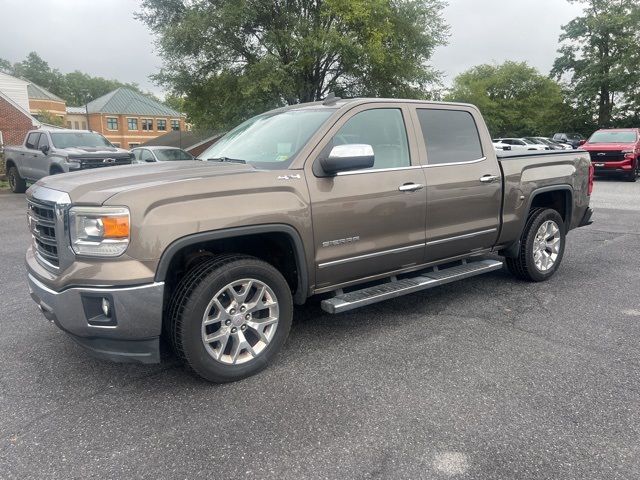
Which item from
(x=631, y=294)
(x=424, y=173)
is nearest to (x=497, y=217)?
(x=424, y=173)

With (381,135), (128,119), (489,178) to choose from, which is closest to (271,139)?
(381,135)

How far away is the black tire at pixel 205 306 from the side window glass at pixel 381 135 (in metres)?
1.23

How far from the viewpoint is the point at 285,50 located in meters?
21.5

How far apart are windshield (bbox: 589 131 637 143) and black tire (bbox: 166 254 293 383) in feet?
63.0

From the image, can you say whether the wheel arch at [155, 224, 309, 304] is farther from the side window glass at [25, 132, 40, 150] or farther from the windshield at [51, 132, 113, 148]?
the side window glass at [25, 132, 40, 150]

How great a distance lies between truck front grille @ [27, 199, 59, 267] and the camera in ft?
10.0

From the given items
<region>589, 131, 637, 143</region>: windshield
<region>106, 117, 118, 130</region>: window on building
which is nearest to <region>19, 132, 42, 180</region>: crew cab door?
<region>589, 131, 637, 143</region>: windshield

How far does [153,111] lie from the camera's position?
7725cm

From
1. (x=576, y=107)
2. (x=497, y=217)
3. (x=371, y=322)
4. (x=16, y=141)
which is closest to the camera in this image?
(x=371, y=322)

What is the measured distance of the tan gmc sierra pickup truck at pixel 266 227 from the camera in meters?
2.86

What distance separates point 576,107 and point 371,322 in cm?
4791

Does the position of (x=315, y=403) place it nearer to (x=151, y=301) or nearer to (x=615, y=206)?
(x=151, y=301)

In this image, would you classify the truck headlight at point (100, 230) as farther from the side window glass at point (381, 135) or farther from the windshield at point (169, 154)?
the windshield at point (169, 154)

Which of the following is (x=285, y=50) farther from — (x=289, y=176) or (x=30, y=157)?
(x=289, y=176)
